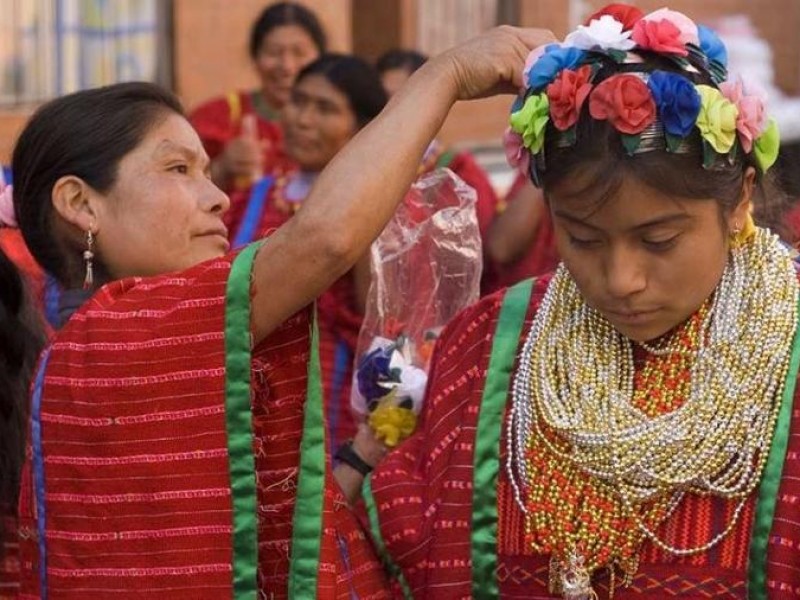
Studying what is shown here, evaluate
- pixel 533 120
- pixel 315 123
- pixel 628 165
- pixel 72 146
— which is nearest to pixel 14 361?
pixel 72 146

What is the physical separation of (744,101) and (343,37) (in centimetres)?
670

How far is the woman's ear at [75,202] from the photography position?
3102mm

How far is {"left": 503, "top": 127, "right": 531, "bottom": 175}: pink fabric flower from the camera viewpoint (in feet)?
8.57

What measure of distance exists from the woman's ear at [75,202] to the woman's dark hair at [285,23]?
427 centimetres

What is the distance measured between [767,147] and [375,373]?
966 millimetres

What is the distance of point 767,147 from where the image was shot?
2.59 metres

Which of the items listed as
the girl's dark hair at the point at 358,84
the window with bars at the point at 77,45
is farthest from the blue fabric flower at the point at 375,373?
the window with bars at the point at 77,45

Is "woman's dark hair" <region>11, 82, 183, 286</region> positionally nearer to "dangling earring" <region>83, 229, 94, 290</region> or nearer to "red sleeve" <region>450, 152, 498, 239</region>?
"dangling earring" <region>83, 229, 94, 290</region>

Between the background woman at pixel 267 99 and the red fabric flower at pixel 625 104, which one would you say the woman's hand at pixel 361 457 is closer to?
the red fabric flower at pixel 625 104

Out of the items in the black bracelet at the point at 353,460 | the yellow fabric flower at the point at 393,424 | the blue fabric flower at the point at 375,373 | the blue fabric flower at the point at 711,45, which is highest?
the blue fabric flower at the point at 711,45

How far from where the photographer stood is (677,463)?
253 centimetres

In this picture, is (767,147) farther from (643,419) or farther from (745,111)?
(643,419)

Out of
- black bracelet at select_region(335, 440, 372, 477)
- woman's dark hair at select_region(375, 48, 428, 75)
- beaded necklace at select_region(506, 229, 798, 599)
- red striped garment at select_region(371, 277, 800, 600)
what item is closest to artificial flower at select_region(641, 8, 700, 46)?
beaded necklace at select_region(506, 229, 798, 599)

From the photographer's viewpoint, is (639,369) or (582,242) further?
(639,369)
